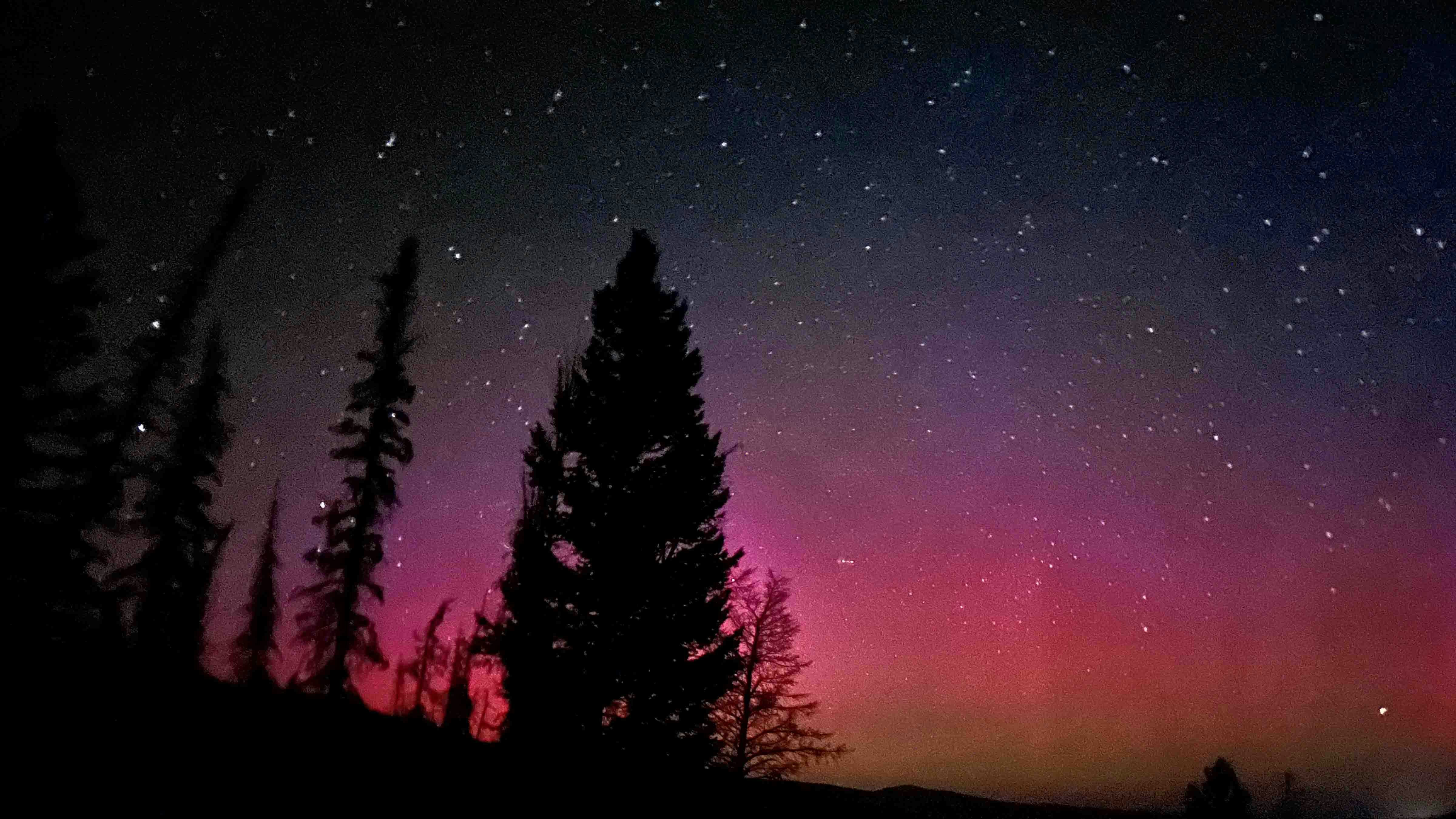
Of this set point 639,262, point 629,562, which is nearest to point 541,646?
point 629,562

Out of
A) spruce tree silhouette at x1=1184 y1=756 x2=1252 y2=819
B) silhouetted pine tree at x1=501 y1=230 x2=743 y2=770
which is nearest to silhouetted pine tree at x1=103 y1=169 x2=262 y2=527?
silhouetted pine tree at x1=501 y1=230 x2=743 y2=770

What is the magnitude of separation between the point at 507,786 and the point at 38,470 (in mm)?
17907

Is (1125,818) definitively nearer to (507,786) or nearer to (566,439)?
(566,439)

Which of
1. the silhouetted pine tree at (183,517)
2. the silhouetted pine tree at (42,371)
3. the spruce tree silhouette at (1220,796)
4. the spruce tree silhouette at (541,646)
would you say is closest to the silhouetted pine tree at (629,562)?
the spruce tree silhouette at (541,646)

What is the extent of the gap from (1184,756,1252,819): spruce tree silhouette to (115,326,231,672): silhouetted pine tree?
37.9 meters

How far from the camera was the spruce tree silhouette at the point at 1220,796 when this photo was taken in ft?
103

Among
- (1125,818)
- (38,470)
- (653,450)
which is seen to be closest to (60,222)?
(38,470)

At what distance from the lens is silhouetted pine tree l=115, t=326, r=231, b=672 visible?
27.4 meters

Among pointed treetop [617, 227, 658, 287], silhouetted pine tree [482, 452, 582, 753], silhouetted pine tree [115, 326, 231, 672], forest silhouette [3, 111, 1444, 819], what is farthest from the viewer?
silhouetted pine tree [115, 326, 231, 672]

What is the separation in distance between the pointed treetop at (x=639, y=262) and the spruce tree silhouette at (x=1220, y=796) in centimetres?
3017

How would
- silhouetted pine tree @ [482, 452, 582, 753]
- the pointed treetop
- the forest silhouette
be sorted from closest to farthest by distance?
the forest silhouette < silhouetted pine tree @ [482, 452, 582, 753] < the pointed treetop

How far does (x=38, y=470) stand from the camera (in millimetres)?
19609

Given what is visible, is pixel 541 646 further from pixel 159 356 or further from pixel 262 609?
pixel 262 609

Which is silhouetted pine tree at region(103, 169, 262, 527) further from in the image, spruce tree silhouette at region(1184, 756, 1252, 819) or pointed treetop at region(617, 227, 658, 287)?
spruce tree silhouette at region(1184, 756, 1252, 819)
